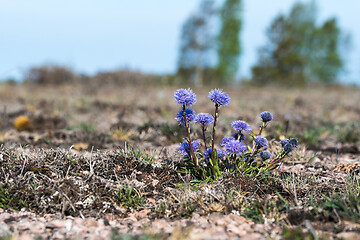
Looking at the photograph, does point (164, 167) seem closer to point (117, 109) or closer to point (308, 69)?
point (117, 109)

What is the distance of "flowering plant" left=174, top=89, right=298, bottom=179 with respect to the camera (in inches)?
104

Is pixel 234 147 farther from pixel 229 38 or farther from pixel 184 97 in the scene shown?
pixel 229 38

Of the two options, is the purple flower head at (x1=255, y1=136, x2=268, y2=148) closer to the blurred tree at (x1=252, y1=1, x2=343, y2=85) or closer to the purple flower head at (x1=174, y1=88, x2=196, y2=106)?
the purple flower head at (x1=174, y1=88, x2=196, y2=106)

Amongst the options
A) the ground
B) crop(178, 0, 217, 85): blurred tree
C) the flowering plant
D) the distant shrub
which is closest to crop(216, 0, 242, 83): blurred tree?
crop(178, 0, 217, 85): blurred tree

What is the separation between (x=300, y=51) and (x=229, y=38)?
10650 millimetres

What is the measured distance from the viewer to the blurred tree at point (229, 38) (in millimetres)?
32562

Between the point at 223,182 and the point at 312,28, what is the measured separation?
40.7m

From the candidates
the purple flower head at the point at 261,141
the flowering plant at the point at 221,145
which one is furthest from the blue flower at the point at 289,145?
the purple flower head at the point at 261,141

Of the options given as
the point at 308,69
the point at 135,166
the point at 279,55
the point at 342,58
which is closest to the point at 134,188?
the point at 135,166

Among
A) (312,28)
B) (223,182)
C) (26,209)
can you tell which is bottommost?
(26,209)

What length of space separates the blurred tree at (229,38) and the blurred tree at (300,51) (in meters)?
2.48

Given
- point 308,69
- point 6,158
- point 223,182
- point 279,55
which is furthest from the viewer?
point 308,69

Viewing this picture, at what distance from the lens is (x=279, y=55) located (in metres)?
31.8

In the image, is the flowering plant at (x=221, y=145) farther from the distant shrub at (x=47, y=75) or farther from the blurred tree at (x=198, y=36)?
the blurred tree at (x=198, y=36)
